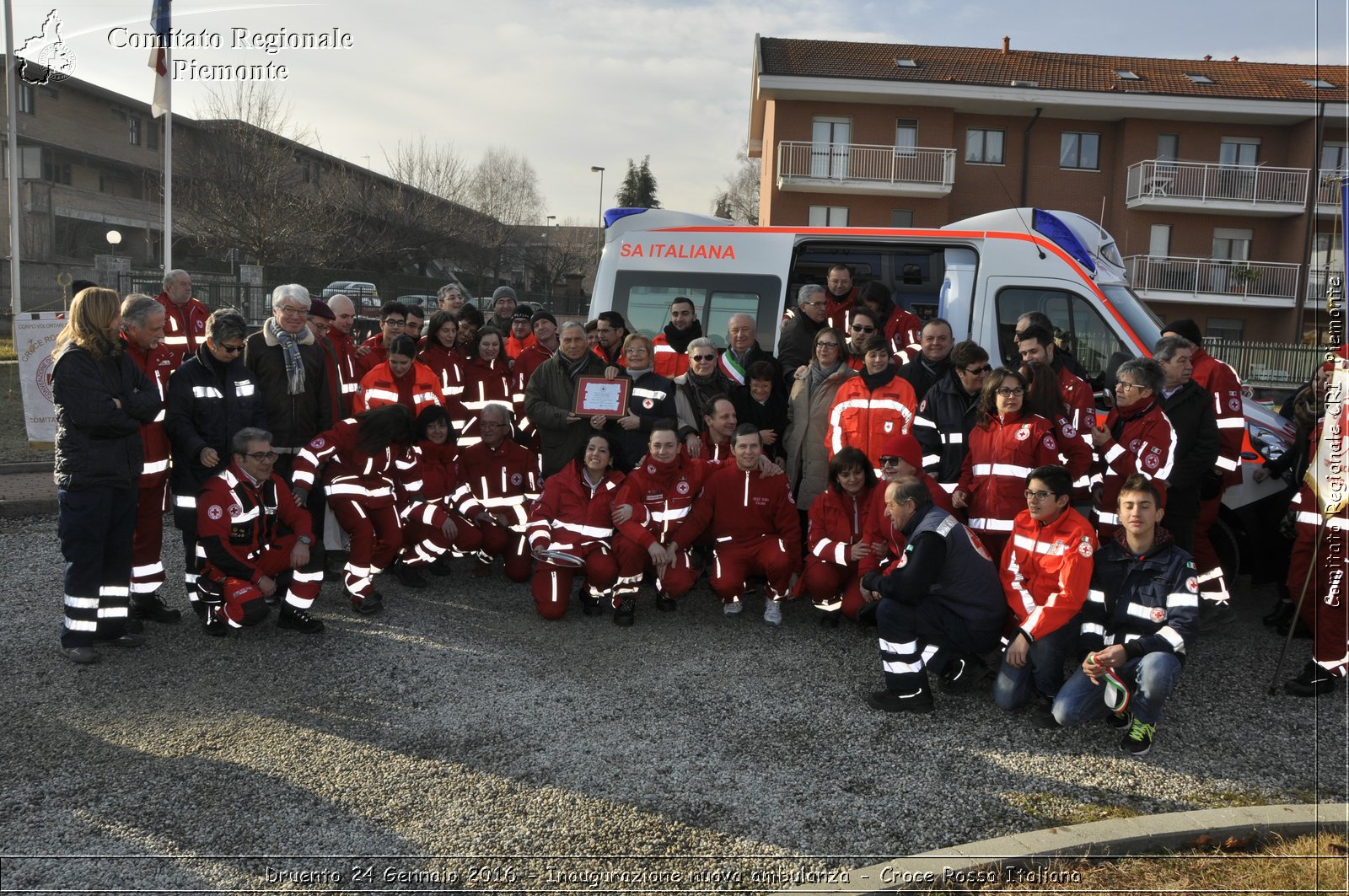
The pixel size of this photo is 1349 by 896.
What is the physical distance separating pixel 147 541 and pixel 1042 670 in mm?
5539

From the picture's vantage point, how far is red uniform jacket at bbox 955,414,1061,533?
561 centimetres

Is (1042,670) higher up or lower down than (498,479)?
lower down

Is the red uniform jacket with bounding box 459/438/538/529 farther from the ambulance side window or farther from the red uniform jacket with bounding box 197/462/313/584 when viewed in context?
the ambulance side window

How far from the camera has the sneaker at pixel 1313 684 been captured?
17.0ft

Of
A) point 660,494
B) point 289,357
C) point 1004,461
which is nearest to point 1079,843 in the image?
point 1004,461

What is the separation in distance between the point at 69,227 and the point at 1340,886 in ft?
145

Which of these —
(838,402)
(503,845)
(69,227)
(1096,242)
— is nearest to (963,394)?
(838,402)

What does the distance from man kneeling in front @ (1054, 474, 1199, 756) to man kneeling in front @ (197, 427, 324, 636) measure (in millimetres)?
4579

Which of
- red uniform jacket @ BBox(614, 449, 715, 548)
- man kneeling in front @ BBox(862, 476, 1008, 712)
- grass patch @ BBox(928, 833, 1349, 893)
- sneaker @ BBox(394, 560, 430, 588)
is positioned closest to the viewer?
grass patch @ BBox(928, 833, 1349, 893)

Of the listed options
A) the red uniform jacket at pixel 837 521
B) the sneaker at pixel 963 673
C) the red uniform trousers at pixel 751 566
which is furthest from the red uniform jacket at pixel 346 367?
the sneaker at pixel 963 673

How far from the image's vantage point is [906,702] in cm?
496

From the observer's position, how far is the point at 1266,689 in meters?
5.38

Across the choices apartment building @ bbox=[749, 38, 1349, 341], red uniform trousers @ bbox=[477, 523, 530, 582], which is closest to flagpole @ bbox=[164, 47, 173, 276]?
red uniform trousers @ bbox=[477, 523, 530, 582]

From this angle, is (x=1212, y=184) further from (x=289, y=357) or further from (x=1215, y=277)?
(x=289, y=357)
